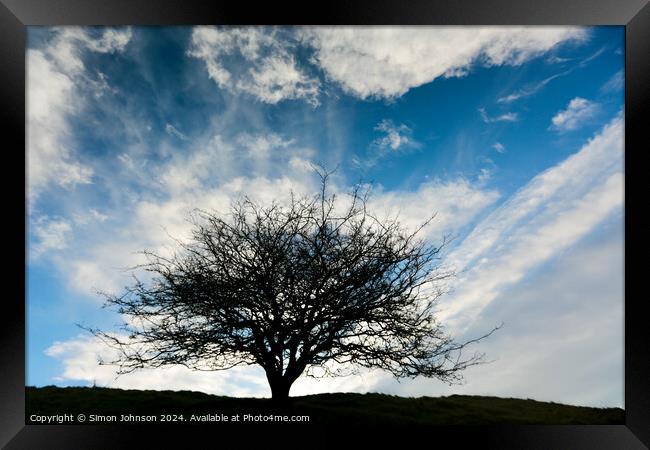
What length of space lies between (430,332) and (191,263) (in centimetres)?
293

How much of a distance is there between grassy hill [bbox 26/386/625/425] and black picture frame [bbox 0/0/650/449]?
136 millimetres

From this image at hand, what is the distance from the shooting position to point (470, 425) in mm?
3715

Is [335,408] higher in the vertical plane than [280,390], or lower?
lower

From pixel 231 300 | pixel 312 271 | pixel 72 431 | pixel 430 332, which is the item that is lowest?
pixel 72 431

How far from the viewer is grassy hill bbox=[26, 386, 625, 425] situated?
379 cm

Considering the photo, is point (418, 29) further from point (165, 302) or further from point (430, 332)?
point (165, 302)
